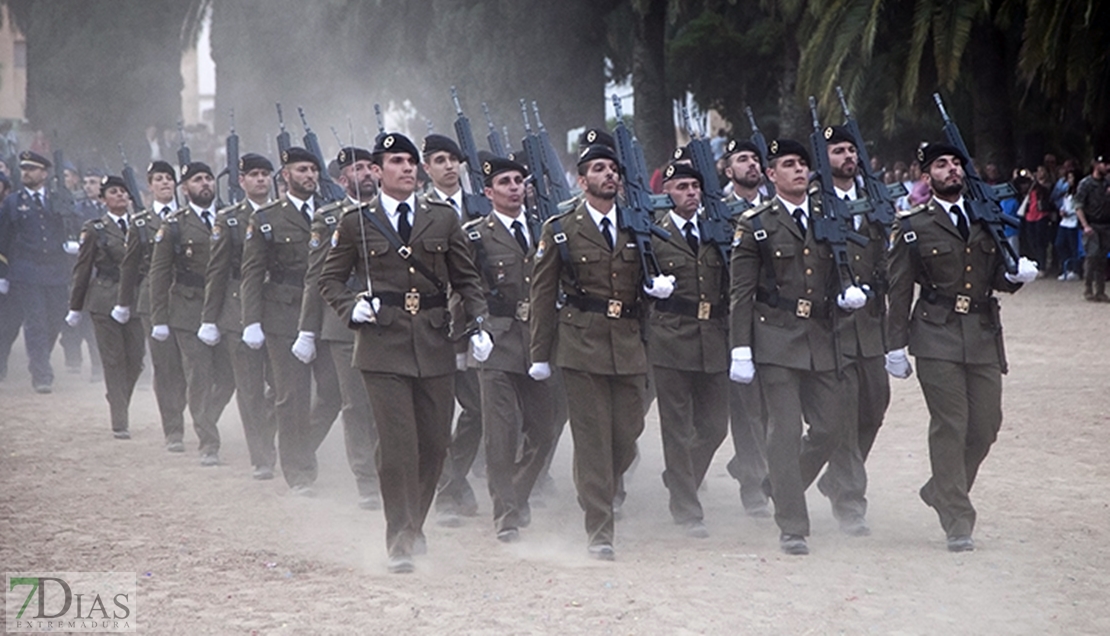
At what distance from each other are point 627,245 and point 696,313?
1005 millimetres

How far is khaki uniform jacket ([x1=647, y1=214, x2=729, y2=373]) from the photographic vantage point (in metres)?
9.25

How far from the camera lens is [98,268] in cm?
1349

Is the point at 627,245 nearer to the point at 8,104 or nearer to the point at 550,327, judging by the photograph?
the point at 550,327

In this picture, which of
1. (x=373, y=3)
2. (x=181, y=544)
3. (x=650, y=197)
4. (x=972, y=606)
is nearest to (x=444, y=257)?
(x=650, y=197)

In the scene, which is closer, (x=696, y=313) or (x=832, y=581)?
(x=832, y=581)

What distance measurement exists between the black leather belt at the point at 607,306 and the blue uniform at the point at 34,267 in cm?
891

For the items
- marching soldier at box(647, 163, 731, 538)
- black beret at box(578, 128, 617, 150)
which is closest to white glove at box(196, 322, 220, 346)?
black beret at box(578, 128, 617, 150)

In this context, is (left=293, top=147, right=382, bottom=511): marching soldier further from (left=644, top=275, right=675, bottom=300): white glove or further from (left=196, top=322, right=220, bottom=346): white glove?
(left=644, top=275, right=675, bottom=300): white glove

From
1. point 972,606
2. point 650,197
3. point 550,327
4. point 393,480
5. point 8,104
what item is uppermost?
point 8,104

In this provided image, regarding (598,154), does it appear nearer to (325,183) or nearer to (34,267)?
(325,183)

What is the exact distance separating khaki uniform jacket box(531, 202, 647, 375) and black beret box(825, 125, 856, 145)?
1637 mm

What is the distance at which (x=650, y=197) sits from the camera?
9.32 m

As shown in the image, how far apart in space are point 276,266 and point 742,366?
144 inches

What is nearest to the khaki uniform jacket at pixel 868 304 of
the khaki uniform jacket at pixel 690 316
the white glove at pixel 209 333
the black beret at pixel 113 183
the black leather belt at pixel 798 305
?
the black leather belt at pixel 798 305
